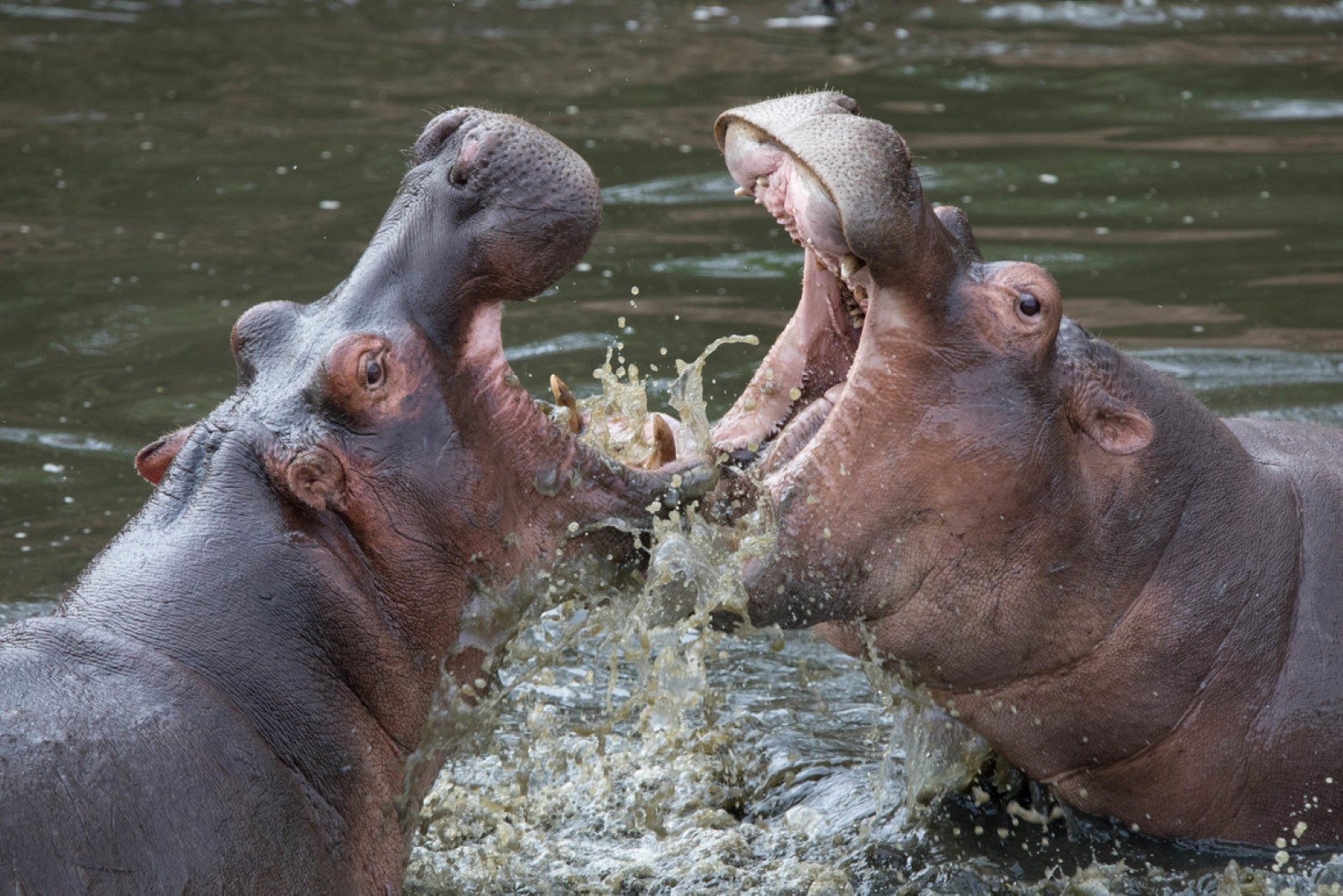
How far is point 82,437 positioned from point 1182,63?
8575 mm

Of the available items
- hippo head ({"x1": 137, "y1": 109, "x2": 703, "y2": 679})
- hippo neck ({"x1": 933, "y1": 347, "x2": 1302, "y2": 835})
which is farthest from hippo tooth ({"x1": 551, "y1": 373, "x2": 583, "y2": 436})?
hippo neck ({"x1": 933, "y1": 347, "x2": 1302, "y2": 835})

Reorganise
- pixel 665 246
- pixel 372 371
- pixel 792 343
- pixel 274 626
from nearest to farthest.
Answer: pixel 274 626 → pixel 372 371 → pixel 792 343 → pixel 665 246

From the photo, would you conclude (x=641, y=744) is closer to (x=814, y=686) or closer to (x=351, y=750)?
(x=814, y=686)

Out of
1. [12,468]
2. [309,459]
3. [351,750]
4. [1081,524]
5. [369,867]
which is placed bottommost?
[12,468]

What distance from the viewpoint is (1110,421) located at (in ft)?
14.5

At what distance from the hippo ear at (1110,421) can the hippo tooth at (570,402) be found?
3.95 feet

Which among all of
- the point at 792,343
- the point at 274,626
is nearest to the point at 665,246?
the point at 792,343

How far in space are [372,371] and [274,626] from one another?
1.89 feet

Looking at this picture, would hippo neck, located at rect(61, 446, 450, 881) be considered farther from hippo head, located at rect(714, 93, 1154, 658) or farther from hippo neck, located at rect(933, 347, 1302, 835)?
hippo neck, located at rect(933, 347, 1302, 835)

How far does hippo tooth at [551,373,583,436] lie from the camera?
4.24m

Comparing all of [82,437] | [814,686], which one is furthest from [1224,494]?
[82,437]

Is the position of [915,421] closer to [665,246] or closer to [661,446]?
[661,446]

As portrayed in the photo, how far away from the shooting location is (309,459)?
3793mm

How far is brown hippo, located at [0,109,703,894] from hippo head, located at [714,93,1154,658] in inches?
16.8
